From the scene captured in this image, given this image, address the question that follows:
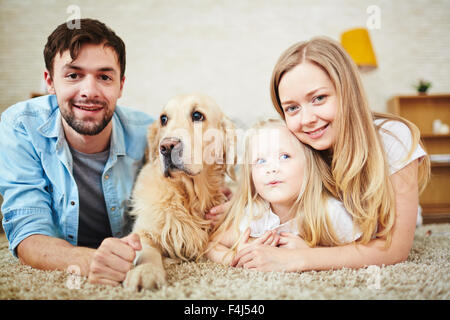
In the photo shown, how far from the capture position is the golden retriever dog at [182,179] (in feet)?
3.95

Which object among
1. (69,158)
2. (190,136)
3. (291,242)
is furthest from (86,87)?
(291,242)

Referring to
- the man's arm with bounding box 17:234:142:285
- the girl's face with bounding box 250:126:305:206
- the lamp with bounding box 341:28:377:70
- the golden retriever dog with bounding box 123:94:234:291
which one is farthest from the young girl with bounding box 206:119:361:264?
the lamp with bounding box 341:28:377:70

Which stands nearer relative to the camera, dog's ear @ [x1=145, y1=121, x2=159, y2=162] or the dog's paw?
the dog's paw

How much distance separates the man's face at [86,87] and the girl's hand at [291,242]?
36.7 inches

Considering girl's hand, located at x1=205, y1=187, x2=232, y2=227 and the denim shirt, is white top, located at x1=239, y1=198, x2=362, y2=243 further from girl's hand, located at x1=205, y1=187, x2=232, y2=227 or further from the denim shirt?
the denim shirt

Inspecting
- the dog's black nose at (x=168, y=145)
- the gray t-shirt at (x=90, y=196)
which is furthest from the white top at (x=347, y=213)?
→ the gray t-shirt at (x=90, y=196)

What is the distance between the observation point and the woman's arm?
96 cm

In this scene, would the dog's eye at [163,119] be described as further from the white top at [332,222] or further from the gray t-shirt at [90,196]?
the white top at [332,222]

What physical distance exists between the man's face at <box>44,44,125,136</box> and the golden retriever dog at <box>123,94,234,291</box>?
28 cm

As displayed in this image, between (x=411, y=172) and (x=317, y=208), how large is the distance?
0.36m

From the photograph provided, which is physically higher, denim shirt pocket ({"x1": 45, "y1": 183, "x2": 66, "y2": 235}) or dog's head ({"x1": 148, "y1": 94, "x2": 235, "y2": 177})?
dog's head ({"x1": 148, "y1": 94, "x2": 235, "y2": 177})

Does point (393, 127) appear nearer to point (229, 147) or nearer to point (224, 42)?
point (229, 147)

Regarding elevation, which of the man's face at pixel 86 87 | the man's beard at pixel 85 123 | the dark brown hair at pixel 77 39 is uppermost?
the dark brown hair at pixel 77 39

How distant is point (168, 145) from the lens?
1.19 meters
